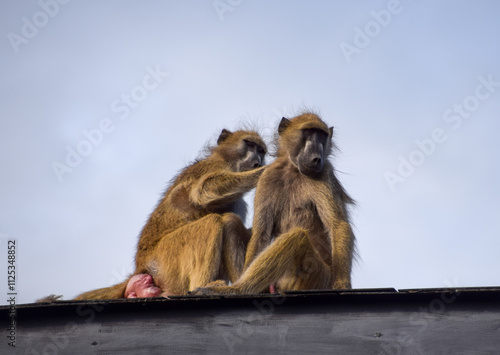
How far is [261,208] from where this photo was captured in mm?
7789

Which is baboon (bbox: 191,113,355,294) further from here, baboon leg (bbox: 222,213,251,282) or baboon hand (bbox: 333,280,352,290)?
baboon leg (bbox: 222,213,251,282)

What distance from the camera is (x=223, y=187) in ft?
29.0

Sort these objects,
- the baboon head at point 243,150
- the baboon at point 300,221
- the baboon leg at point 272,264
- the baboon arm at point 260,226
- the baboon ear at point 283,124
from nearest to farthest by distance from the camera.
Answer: the baboon leg at point 272,264, the baboon at point 300,221, the baboon arm at point 260,226, the baboon ear at point 283,124, the baboon head at point 243,150

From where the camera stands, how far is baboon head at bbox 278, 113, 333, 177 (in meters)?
7.76

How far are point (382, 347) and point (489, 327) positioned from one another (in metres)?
0.77

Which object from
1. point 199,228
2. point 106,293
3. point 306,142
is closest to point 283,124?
point 306,142

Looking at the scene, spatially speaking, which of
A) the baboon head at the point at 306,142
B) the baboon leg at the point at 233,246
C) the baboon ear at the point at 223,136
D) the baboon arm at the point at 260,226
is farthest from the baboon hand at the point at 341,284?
the baboon ear at the point at 223,136

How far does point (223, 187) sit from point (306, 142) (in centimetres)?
141

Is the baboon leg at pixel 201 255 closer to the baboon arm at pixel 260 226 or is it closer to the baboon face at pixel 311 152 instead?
the baboon arm at pixel 260 226

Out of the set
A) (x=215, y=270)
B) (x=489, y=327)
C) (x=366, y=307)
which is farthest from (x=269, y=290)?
(x=489, y=327)

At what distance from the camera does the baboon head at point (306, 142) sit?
7762mm

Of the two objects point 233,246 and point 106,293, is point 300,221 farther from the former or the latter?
point 106,293

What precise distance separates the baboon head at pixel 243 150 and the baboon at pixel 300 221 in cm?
106

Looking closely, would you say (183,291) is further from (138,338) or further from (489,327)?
(489,327)
